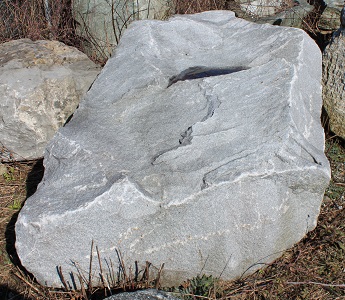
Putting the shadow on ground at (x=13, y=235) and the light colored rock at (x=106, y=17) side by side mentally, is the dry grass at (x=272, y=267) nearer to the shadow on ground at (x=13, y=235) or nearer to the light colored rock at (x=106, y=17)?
the shadow on ground at (x=13, y=235)

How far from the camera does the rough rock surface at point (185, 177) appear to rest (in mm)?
2229

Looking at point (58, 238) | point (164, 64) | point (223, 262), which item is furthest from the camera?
point (164, 64)

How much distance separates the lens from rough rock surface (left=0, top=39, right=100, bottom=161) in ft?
10.2

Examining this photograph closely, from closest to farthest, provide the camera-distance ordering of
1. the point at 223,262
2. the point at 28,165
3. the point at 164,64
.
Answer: the point at 223,262, the point at 164,64, the point at 28,165

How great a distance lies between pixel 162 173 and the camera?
2.32m

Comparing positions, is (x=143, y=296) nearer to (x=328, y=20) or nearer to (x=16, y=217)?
(x=16, y=217)

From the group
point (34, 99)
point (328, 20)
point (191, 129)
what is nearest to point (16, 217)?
point (34, 99)

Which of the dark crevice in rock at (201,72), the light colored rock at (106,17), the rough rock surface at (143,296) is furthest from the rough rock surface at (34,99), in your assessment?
the rough rock surface at (143,296)

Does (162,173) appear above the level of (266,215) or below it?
above

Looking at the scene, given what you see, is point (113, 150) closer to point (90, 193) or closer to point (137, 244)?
point (90, 193)

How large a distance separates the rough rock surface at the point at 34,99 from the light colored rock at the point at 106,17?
36.3 inches

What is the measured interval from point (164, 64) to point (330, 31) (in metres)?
2.15

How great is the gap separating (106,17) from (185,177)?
2315mm

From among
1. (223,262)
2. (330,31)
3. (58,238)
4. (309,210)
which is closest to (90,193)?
(58,238)
